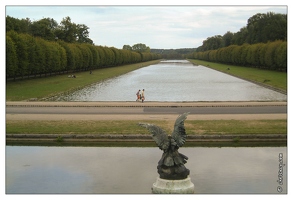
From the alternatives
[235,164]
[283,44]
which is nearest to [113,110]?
[235,164]

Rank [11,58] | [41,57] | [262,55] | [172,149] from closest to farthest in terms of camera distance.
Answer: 1. [172,149]
2. [11,58]
3. [41,57]
4. [262,55]

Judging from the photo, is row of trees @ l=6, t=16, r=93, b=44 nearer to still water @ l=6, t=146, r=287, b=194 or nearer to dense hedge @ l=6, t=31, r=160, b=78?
dense hedge @ l=6, t=31, r=160, b=78

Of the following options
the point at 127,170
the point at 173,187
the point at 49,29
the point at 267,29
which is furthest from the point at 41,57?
the point at 267,29

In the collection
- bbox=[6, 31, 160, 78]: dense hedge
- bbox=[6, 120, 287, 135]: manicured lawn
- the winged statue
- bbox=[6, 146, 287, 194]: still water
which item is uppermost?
bbox=[6, 31, 160, 78]: dense hedge

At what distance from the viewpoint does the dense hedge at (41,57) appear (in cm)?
5450

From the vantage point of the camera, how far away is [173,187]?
1400cm

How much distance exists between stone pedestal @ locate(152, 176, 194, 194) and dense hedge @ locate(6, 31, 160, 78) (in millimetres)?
40951

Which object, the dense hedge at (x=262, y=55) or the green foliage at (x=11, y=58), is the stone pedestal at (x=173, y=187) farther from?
the dense hedge at (x=262, y=55)

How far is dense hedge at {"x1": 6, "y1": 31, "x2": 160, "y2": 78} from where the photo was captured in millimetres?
54500

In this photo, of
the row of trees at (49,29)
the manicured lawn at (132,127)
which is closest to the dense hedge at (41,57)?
the row of trees at (49,29)

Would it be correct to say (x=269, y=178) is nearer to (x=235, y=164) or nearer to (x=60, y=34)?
(x=235, y=164)

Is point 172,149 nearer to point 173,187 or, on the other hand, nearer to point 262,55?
point 173,187

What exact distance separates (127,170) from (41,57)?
160 feet

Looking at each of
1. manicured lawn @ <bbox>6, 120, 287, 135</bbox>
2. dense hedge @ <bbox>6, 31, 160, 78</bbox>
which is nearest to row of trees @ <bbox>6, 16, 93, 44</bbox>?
dense hedge @ <bbox>6, 31, 160, 78</bbox>
